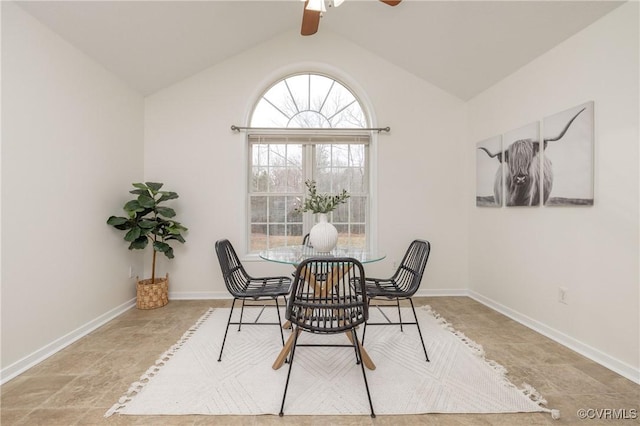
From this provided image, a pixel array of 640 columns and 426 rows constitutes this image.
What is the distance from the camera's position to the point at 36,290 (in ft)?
7.09

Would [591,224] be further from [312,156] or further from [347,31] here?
[347,31]

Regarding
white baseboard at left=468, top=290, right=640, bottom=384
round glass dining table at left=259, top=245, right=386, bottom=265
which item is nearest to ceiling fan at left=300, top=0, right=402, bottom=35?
round glass dining table at left=259, top=245, right=386, bottom=265

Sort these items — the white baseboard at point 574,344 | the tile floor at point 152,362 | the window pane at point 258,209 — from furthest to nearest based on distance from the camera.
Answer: the window pane at point 258,209, the white baseboard at point 574,344, the tile floor at point 152,362

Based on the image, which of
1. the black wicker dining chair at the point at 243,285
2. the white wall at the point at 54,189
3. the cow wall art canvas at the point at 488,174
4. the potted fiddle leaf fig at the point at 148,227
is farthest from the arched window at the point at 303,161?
Answer: the white wall at the point at 54,189

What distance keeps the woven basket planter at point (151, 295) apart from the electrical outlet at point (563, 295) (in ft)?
13.2

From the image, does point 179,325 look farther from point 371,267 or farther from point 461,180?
point 461,180

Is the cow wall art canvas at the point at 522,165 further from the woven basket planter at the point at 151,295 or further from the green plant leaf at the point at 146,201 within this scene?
the woven basket planter at the point at 151,295

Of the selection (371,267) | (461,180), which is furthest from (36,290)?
(461,180)

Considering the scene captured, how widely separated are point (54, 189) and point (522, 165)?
4.22m

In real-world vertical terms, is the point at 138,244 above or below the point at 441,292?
above

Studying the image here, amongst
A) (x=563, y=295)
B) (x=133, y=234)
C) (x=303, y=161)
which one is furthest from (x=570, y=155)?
(x=133, y=234)

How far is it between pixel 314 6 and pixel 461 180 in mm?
2785

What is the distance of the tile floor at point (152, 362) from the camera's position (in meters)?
1.54

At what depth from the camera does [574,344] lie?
2.30 m
